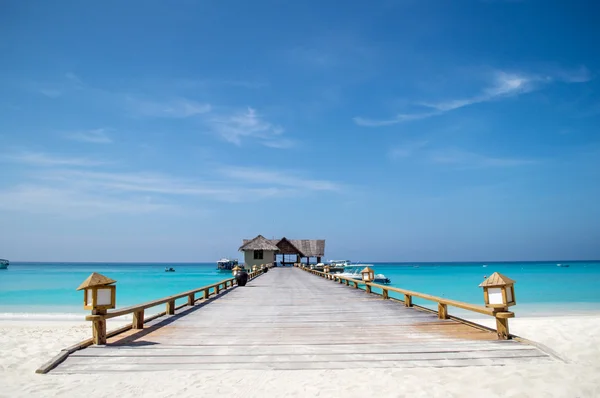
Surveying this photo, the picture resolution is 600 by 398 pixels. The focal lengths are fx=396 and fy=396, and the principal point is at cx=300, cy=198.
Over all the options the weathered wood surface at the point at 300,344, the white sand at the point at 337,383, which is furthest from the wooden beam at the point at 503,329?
the white sand at the point at 337,383

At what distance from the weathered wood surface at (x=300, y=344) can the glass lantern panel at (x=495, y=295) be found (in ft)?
2.09

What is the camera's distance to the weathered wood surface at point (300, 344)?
5.60 meters

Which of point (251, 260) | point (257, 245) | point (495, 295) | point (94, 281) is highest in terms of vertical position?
point (257, 245)

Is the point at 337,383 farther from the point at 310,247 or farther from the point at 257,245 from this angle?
the point at 310,247

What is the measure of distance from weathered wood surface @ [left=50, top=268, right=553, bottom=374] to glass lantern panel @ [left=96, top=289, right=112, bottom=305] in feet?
2.30

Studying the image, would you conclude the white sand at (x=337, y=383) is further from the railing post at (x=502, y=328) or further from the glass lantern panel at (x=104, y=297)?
the glass lantern panel at (x=104, y=297)

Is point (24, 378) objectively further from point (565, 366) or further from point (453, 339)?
point (565, 366)

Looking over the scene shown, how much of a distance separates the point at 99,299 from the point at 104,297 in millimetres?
80

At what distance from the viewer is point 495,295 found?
254 inches

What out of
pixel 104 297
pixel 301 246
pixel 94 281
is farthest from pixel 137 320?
pixel 301 246

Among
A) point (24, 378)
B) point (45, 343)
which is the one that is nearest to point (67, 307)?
point (45, 343)

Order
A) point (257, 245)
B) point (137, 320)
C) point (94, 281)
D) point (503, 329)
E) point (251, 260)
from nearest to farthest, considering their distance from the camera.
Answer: point (94, 281) < point (503, 329) < point (137, 320) < point (257, 245) < point (251, 260)

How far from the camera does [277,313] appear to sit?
10289 millimetres

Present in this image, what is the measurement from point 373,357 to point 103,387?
12.0 feet
